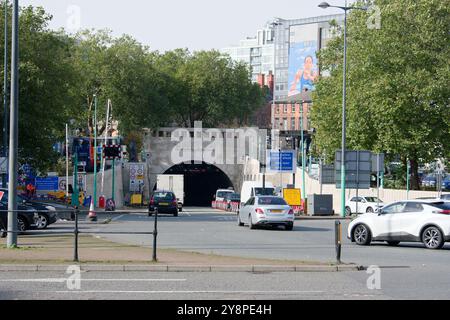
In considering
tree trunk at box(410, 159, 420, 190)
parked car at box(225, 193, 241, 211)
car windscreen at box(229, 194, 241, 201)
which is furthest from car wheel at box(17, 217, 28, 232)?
car windscreen at box(229, 194, 241, 201)

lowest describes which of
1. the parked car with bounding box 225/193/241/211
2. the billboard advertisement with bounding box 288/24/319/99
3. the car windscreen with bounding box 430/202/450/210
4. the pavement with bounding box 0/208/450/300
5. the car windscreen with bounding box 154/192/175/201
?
the parked car with bounding box 225/193/241/211

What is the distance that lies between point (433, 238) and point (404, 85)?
33.9 meters

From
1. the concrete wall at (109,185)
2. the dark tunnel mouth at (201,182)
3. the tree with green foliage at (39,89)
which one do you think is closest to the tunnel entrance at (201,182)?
the dark tunnel mouth at (201,182)

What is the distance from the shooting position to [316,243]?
91.5ft

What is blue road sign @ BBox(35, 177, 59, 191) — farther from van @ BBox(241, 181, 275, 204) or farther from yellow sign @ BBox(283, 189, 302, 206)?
yellow sign @ BBox(283, 189, 302, 206)

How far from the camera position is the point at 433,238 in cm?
2561

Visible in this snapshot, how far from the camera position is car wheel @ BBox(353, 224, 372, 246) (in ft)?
87.9

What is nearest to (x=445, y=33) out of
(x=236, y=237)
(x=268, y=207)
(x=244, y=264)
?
(x=268, y=207)

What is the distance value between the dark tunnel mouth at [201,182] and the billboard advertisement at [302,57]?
3020 cm

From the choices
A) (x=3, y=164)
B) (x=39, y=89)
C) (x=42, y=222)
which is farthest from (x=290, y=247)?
(x=39, y=89)

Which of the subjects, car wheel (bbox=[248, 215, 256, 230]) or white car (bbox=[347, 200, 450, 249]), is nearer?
white car (bbox=[347, 200, 450, 249])

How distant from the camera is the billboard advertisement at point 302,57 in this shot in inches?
5681
